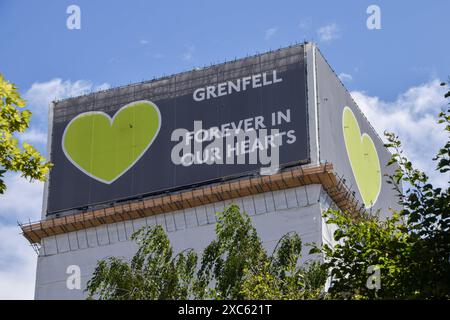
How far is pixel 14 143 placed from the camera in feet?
71.9

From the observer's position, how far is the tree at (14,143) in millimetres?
21859

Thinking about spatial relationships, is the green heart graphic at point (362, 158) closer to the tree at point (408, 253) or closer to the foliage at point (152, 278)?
the foliage at point (152, 278)

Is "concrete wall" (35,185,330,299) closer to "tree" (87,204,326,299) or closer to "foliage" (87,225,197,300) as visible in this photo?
"tree" (87,204,326,299)

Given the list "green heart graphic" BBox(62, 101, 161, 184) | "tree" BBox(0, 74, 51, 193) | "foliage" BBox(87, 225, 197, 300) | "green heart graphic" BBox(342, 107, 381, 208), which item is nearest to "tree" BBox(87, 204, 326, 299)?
"foliage" BBox(87, 225, 197, 300)

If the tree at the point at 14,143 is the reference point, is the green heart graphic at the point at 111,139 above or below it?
above

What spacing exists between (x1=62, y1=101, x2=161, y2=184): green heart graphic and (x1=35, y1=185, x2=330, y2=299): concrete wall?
524 centimetres

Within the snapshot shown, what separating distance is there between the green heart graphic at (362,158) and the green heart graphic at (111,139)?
16.9m

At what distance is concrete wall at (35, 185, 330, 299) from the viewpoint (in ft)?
270

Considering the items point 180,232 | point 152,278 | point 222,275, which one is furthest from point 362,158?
point 152,278

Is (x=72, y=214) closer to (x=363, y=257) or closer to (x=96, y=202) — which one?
(x=96, y=202)

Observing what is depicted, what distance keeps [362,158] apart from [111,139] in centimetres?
2296

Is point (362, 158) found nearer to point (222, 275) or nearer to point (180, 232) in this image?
point (180, 232)

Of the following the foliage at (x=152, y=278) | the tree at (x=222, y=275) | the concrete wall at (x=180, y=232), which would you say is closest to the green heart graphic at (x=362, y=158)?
the concrete wall at (x=180, y=232)

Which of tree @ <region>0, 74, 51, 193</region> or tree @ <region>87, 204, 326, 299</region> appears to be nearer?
tree @ <region>0, 74, 51, 193</region>
